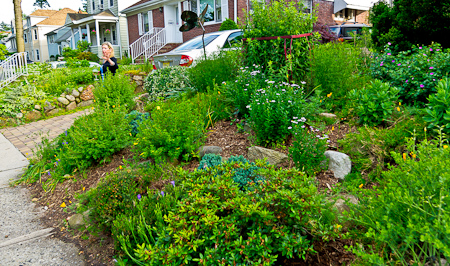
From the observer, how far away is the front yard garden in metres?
2.05

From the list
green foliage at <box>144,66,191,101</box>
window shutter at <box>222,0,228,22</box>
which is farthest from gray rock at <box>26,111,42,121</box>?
window shutter at <box>222,0,228,22</box>

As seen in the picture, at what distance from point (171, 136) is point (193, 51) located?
5688mm

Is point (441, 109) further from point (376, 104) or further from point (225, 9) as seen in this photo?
point (225, 9)

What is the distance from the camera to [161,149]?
12.1 ft

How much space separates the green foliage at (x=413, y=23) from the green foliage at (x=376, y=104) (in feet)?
8.85

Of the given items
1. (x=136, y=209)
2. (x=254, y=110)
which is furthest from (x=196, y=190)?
(x=254, y=110)

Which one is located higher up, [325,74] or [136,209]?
[325,74]

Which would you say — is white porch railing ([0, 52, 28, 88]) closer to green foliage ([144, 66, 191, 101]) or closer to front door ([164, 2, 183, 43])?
green foliage ([144, 66, 191, 101])

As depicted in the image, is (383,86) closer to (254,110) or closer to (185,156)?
(254,110)

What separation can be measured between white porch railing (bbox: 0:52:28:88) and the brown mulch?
9.19 meters

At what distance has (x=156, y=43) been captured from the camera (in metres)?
20.1

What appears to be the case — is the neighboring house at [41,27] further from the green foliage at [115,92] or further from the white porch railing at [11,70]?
the green foliage at [115,92]

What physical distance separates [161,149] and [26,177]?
2.35m

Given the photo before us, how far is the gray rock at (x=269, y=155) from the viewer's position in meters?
3.49
